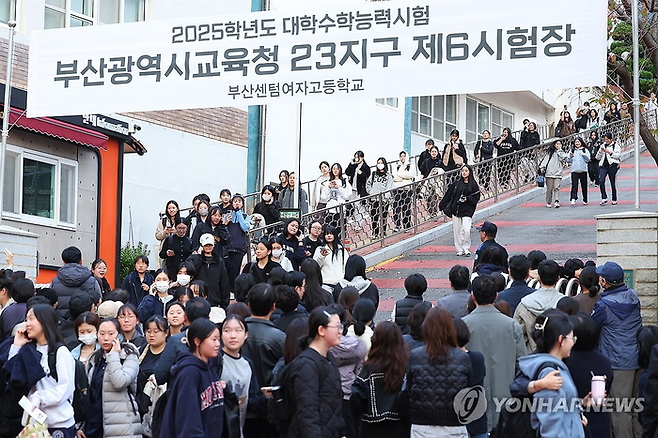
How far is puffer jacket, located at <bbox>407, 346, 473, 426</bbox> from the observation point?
6551 millimetres

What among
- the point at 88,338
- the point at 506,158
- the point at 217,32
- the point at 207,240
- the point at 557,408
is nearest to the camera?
the point at 557,408

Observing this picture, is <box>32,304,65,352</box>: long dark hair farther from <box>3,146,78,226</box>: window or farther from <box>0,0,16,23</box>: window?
<box>0,0,16,23</box>: window

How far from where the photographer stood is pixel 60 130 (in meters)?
16.4

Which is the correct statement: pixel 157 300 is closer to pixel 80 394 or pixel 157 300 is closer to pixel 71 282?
pixel 71 282

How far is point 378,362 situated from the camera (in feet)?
22.7

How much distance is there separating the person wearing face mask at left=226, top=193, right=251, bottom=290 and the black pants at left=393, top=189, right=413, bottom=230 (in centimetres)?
513

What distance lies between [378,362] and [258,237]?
9893 mm

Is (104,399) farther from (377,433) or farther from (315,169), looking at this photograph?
(315,169)

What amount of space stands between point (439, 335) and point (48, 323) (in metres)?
2.90

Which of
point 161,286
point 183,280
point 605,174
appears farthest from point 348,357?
point 605,174

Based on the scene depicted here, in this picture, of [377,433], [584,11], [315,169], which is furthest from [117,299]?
[315,169]


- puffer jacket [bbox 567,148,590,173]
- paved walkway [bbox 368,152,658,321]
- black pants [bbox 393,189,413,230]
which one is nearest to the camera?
paved walkway [bbox 368,152,658,321]

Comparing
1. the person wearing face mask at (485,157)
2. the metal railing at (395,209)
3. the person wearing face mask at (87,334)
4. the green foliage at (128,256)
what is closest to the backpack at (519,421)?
the person wearing face mask at (87,334)

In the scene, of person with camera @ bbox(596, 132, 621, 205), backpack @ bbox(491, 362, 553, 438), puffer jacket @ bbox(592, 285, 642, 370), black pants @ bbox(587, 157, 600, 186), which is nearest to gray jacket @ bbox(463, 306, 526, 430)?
backpack @ bbox(491, 362, 553, 438)
